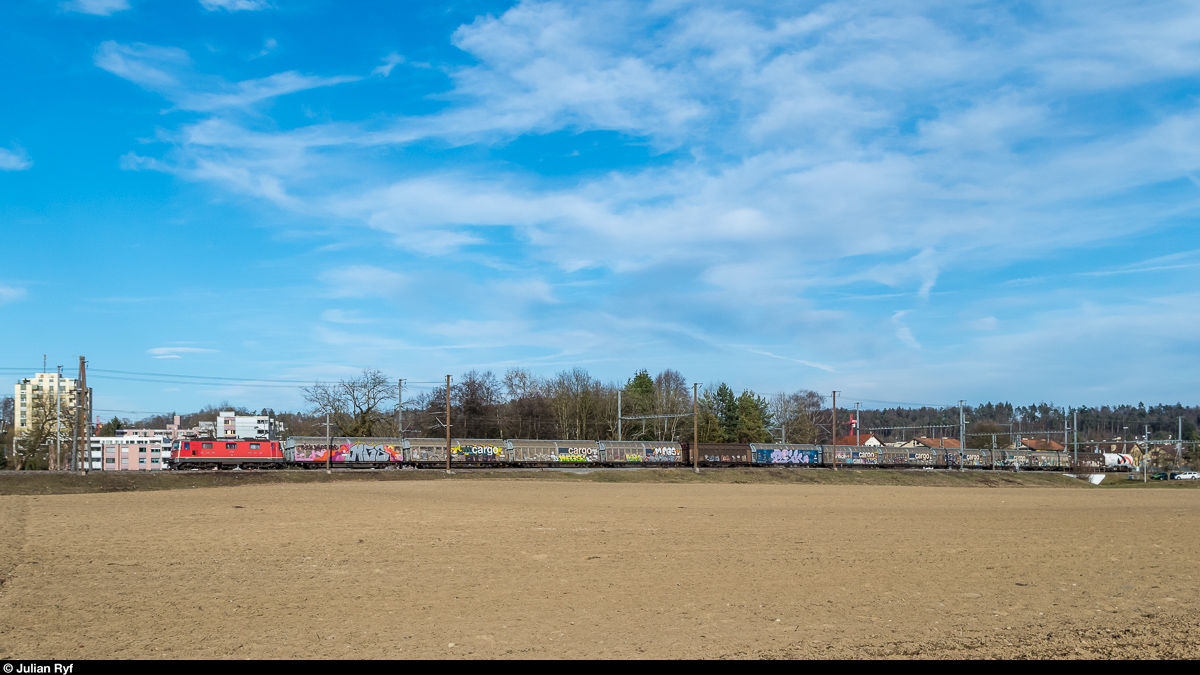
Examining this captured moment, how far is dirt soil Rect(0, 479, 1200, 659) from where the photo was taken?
34.8 ft

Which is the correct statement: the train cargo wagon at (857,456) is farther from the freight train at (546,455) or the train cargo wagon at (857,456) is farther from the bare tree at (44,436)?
the bare tree at (44,436)

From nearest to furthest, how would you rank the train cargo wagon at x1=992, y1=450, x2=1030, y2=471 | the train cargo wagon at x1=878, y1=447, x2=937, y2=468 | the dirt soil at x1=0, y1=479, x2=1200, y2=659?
the dirt soil at x1=0, y1=479, x2=1200, y2=659
the train cargo wagon at x1=878, y1=447, x2=937, y2=468
the train cargo wagon at x1=992, y1=450, x2=1030, y2=471

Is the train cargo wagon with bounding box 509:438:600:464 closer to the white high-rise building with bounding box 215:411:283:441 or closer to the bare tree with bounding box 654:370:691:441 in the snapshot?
the bare tree with bounding box 654:370:691:441

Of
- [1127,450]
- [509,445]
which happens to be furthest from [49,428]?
[1127,450]

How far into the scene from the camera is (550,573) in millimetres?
16547

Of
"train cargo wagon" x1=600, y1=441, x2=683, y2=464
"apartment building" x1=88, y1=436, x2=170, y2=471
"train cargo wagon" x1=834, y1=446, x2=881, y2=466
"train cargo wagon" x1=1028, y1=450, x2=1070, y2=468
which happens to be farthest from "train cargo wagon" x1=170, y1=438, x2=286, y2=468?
"train cargo wagon" x1=1028, y1=450, x2=1070, y2=468

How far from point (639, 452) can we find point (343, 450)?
3108cm

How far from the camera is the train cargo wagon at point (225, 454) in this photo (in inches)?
2749

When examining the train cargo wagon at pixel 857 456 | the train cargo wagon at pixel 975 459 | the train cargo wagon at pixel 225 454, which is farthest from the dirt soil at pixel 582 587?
the train cargo wagon at pixel 975 459

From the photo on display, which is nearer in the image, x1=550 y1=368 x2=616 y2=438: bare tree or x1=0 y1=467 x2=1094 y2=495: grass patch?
x1=0 y1=467 x2=1094 y2=495: grass patch

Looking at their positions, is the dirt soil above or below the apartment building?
above

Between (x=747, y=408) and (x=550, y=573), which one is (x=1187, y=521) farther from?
(x=747, y=408)

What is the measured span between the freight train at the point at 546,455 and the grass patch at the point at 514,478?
537 centimetres

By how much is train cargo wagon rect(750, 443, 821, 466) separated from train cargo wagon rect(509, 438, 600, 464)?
64.7 ft
